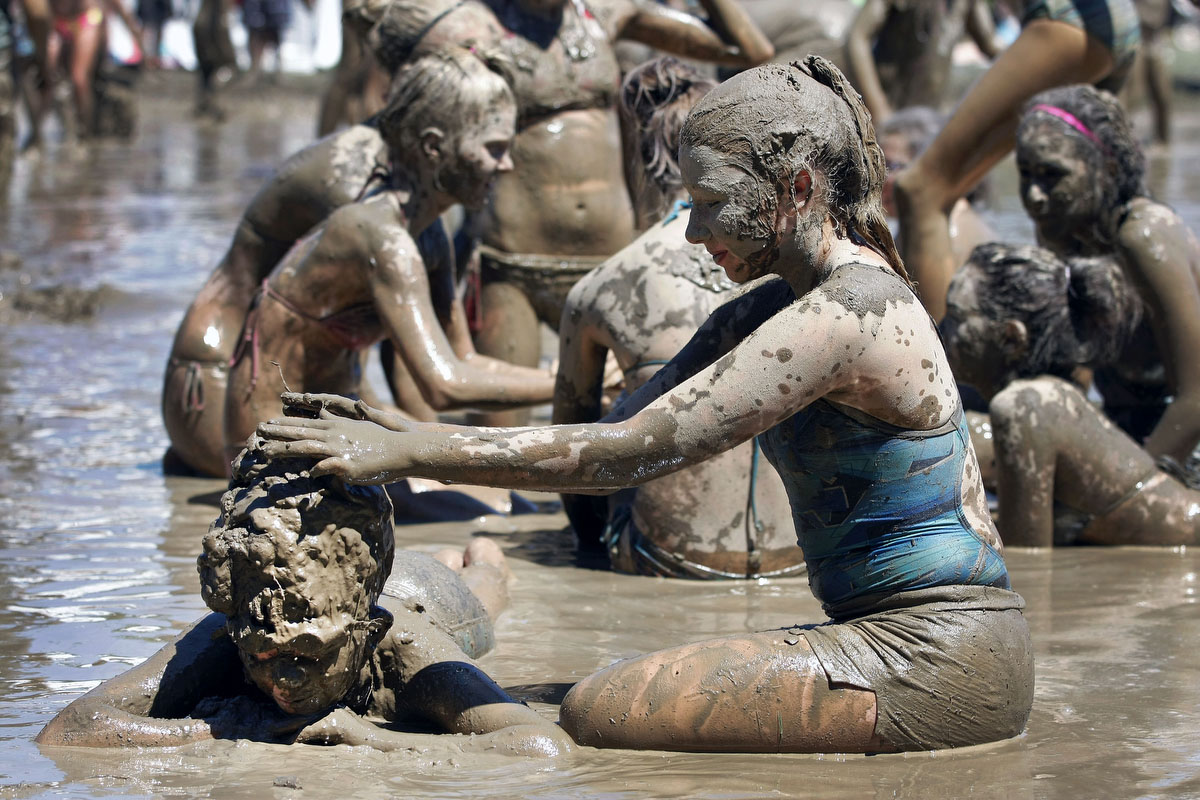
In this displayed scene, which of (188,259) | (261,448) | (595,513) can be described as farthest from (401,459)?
(188,259)

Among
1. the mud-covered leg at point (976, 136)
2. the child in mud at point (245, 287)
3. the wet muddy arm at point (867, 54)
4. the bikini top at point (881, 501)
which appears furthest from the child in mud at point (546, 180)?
the wet muddy arm at point (867, 54)

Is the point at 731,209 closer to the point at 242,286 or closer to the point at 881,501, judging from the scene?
the point at 881,501

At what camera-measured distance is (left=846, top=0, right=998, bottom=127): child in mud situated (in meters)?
11.3

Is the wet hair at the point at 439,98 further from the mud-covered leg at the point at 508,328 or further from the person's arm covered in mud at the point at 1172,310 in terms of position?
the person's arm covered in mud at the point at 1172,310

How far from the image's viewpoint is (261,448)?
2846 mm

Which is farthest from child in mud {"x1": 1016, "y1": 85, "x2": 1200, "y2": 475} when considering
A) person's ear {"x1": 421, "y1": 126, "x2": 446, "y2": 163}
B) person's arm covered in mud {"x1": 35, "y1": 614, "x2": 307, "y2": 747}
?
person's arm covered in mud {"x1": 35, "y1": 614, "x2": 307, "y2": 747}

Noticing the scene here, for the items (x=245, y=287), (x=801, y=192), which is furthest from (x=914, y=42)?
(x=801, y=192)

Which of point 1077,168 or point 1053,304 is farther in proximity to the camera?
point 1077,168

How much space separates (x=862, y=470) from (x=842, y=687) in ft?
1.30

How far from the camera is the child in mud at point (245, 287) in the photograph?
18.1 feet

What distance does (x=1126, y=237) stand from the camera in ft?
16.8

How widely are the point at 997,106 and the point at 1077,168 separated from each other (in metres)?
0.95

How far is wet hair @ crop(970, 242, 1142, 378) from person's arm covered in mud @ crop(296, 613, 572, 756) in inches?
91.1

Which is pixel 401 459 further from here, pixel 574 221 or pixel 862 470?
pixel 574 221
